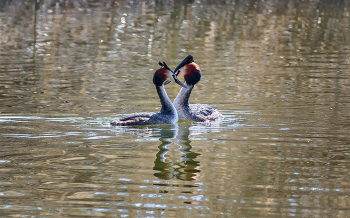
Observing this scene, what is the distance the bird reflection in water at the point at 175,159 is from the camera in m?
7.71

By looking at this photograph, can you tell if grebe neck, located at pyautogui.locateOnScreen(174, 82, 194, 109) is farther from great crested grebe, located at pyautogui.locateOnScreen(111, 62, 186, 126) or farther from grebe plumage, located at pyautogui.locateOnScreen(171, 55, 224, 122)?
great crested grebe, located at pyautogui.locateOnScreen(111, 62, 186, 126)

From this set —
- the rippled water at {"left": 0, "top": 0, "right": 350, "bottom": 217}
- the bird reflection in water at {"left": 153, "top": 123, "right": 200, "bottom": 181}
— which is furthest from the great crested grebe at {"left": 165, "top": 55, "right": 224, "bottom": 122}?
the bird reflection in water at {"left": 153, "top": 123, "right": 200, "bottom": 181}

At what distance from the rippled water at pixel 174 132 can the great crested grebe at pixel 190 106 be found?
21 centimetres

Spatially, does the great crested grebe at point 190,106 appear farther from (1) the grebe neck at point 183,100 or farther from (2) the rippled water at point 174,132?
(2) the rippled water at point 174,132

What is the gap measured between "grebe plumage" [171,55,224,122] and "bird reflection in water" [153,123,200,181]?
2.25 ft

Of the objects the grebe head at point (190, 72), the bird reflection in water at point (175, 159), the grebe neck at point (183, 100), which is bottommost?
the bird reflection in water at point (175, 159)

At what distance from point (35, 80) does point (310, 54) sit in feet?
34.5

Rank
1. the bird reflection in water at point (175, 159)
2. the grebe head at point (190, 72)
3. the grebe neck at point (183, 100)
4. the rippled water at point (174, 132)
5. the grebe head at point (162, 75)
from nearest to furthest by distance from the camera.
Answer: the rippled water at point (174, 132)
the bird reflection in water at point (175, 159)
the grebe head at point (162, 75)
the grebe neck at point (183, 100)
the grebe head at point (190, 72)

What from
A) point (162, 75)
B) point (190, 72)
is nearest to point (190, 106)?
point (190, 72)

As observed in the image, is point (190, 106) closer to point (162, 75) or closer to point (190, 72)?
point (190, 72)

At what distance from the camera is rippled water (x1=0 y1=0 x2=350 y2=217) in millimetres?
6620

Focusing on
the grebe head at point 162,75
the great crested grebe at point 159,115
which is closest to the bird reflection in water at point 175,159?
the great crested grebe at point 159,115

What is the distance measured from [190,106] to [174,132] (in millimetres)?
1584

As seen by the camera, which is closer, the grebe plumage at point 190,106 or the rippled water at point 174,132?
the rippled water at point 174,132
